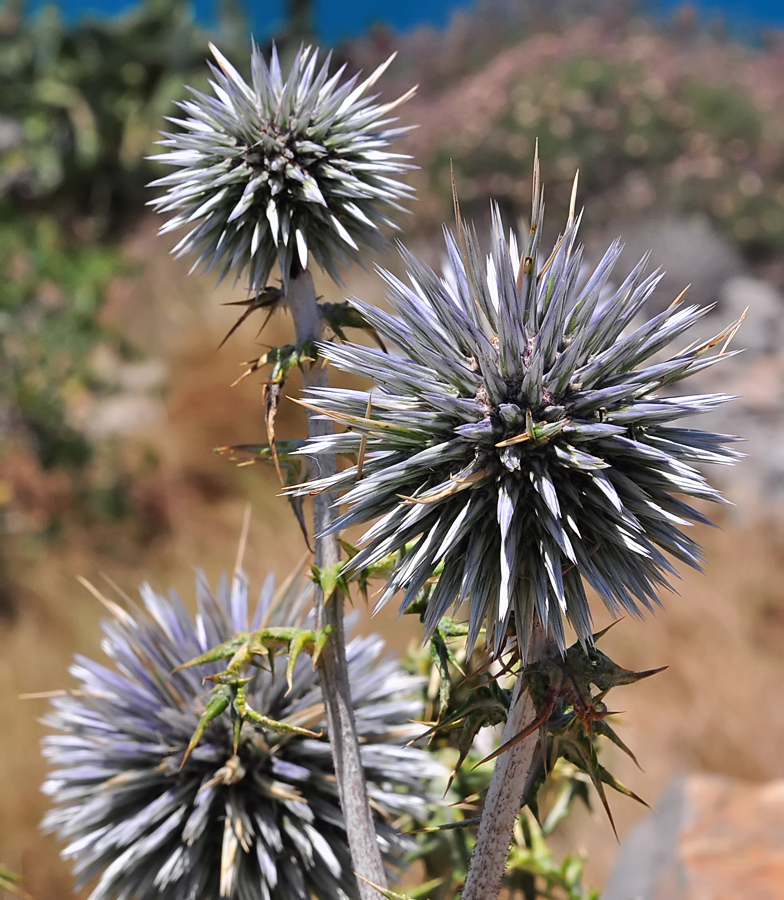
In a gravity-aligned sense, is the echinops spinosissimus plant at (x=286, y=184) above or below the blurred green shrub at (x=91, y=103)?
below

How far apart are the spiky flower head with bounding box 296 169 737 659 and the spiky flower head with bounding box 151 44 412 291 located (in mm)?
211

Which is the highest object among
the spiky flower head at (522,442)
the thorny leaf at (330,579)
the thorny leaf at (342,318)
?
the thorny leaf at (342,318)

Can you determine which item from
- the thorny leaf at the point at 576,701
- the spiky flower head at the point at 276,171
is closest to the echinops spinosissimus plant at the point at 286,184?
the spiky flower head at the point at 276,171

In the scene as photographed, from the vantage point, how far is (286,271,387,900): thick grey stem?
2.78 ft

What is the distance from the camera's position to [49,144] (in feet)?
36.9

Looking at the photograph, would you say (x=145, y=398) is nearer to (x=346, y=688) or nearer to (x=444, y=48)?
(x=346, y=688)

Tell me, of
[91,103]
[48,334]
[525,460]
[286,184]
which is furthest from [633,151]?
[525,460]

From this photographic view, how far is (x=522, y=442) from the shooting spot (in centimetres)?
73

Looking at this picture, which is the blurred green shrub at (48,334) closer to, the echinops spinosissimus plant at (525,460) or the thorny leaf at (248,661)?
the thorny leaf at (248,661)

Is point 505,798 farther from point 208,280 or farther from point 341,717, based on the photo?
point 208,280

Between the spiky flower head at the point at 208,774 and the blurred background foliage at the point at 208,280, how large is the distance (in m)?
0.26

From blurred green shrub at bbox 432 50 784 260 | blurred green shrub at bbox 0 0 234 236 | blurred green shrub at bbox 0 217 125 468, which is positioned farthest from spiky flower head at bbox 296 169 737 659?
blurred green shrub at bbox 0 0 234 236

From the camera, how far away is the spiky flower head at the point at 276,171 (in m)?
0.94

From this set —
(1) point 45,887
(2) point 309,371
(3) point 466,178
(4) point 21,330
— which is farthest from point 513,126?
(2) point 309,371
